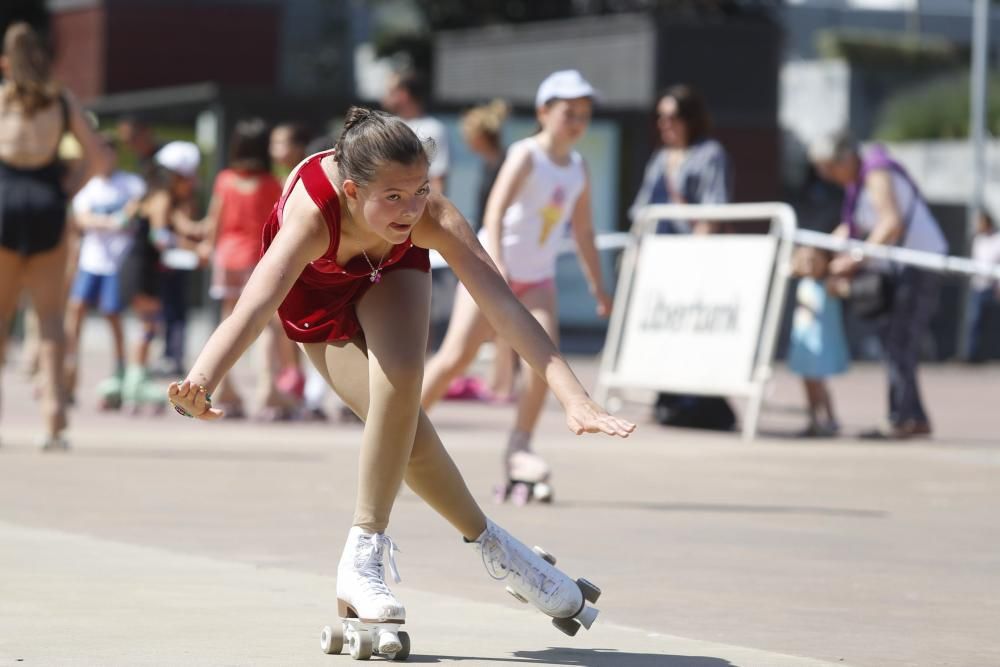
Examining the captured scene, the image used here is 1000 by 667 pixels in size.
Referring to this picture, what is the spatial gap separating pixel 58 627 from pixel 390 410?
3.52 ft

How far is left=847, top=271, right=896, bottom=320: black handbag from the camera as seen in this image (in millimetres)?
12875

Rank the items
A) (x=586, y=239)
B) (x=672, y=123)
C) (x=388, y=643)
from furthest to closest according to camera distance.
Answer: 1. (x=672, y=123)
2. (x=586, y=239)
3. (x=388, y=643)

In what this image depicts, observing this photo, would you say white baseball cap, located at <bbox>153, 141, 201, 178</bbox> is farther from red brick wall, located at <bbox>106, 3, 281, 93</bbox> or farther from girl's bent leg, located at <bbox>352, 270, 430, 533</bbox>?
red brick wall, located at <bbox>106, 3, 281, 93</bbox>

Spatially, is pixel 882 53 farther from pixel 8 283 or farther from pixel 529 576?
pixel 529 576

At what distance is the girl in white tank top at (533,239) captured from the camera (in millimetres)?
8852

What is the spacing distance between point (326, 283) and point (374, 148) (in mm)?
465

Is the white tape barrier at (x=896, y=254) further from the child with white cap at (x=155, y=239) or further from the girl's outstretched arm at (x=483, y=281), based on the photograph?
the girl's outstretched arm at (x=483, y=281)

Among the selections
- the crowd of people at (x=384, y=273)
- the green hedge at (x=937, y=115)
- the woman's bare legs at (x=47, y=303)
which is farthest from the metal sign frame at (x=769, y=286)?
the green hedge at (x=937, y=115)

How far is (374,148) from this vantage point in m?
5.08

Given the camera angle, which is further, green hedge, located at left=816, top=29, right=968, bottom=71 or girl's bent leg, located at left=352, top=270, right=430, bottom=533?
green hedge, located at left=816, top=29, right=968, bottom=71

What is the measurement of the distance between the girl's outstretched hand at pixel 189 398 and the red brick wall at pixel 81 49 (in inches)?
1040

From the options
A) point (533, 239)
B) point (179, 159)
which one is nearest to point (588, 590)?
point (533, 239)

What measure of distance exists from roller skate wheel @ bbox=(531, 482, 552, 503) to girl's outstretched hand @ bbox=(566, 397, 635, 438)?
3.91 m

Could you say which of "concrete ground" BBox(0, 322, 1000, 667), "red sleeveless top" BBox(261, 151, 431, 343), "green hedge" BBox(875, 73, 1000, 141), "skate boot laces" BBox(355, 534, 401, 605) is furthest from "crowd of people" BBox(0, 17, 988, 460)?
"green hedge" BBox(875, 73, 1000, 141)
